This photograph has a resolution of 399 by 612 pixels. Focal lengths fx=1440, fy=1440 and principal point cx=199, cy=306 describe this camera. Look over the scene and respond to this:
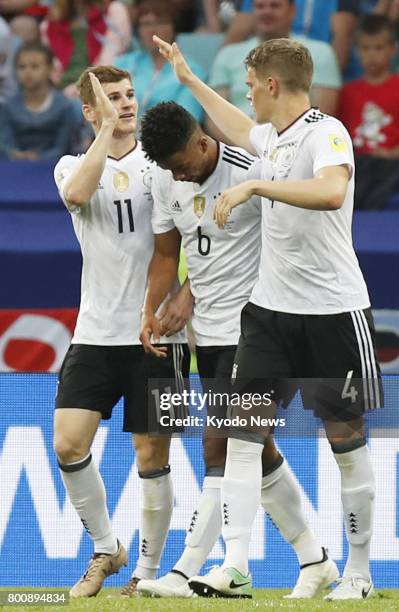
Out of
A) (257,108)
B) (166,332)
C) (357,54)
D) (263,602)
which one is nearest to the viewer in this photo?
(263,602)

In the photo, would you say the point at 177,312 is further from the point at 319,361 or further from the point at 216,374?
the point at 319,361

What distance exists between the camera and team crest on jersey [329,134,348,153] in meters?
5.33

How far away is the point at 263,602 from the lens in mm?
5227

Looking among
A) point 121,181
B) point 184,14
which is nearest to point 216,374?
point 121,181

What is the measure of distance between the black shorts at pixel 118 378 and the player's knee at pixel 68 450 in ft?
0.49

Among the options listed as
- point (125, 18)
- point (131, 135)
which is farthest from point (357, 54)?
point (131, 135)

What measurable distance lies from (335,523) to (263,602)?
155 centimetres

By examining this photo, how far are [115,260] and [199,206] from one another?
1.59ft

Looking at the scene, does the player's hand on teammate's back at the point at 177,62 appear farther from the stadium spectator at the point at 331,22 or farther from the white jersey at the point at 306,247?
the stadium spectator at the point at 331,22

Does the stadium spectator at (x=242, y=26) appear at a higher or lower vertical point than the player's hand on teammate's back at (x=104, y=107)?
lower

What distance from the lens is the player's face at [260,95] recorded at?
5.61 m

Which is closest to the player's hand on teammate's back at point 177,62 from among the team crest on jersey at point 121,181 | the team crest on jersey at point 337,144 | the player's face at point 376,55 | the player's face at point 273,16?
the team crest on jersey at point 121,181

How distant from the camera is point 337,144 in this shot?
17.5 feet

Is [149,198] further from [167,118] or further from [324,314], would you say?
[324,314]
